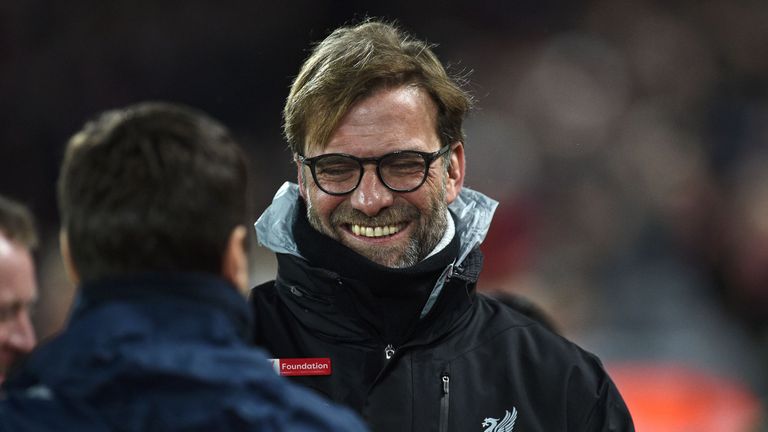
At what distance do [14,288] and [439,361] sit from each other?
108cm

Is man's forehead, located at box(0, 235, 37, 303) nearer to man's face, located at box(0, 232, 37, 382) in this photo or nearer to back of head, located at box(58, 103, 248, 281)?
man's face, located at box(0, 232, 37, 382)

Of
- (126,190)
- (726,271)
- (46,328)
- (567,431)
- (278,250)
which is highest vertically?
(126,190)

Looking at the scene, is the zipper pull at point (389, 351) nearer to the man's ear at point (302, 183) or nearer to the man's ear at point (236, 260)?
the man's ear at point (302, 183)

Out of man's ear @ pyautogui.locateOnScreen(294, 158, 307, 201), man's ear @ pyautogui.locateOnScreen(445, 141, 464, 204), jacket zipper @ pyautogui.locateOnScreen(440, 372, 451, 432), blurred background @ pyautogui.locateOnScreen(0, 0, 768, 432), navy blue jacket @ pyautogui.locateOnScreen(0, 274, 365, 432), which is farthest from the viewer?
blurred background @ pyautogui.locateOnScreen(0, 0, 768, 432)

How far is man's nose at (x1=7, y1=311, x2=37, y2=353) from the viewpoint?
84.0 inches

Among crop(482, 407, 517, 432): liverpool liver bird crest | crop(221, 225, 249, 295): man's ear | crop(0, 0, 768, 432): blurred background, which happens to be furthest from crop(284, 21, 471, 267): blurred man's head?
crop(0, 0, 768, 432): blurred background

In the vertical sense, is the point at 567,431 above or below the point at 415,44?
below

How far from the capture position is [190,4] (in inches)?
293

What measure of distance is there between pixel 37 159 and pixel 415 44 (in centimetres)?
459

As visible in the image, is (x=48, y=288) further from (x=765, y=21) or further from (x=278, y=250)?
(x=765, y=21)

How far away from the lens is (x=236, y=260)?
1812 mm

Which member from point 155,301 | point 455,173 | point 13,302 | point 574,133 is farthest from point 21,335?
point 574,133

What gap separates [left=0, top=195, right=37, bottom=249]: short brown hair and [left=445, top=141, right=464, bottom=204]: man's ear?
123 centimetres

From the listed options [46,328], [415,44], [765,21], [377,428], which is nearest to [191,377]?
[377,428]
